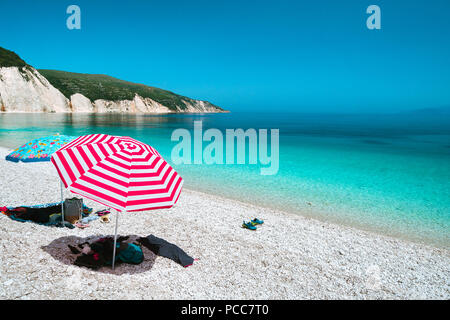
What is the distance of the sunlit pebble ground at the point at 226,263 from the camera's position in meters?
4.68

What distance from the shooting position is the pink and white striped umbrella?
14.4 feet

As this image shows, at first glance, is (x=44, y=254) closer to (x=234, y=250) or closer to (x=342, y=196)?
(x=234, y=250)

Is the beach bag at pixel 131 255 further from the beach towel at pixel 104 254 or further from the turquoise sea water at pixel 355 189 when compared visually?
the turquoise sea water at pixel 355 189

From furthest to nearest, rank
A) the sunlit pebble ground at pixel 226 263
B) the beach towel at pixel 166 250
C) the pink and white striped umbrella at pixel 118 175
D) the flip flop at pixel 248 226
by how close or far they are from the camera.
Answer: the flip flop at pixel 248 226, the beach towel at pixel 166 250, the sunlit pebble ground at pixel 226 263, the pink and white striped umbrella at pixel 118 175

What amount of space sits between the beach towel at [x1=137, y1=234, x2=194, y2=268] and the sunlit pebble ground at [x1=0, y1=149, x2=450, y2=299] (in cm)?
17

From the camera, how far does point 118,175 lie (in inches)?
179

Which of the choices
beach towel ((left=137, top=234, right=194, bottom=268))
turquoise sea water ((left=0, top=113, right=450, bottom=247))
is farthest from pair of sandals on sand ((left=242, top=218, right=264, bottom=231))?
turquoise sea water ((left=0, top=113, right=450, bottom=247))

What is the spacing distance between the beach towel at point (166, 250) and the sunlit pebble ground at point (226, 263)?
174 mm

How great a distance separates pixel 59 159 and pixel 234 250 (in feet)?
14.2

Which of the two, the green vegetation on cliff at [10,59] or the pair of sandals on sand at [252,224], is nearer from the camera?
the pair of sandals on sand at [252,224]

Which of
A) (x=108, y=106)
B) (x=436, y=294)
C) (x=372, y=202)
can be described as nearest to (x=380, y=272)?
(x=436, y=294)

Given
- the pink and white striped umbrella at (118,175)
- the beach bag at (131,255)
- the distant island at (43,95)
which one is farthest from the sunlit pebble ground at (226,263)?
the distant island at (43,95)

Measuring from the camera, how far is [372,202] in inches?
509

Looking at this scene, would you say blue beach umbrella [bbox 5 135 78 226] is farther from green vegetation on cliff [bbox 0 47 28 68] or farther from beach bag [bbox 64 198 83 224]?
green vegetation on cliff [bbox 0 47 28 68]
